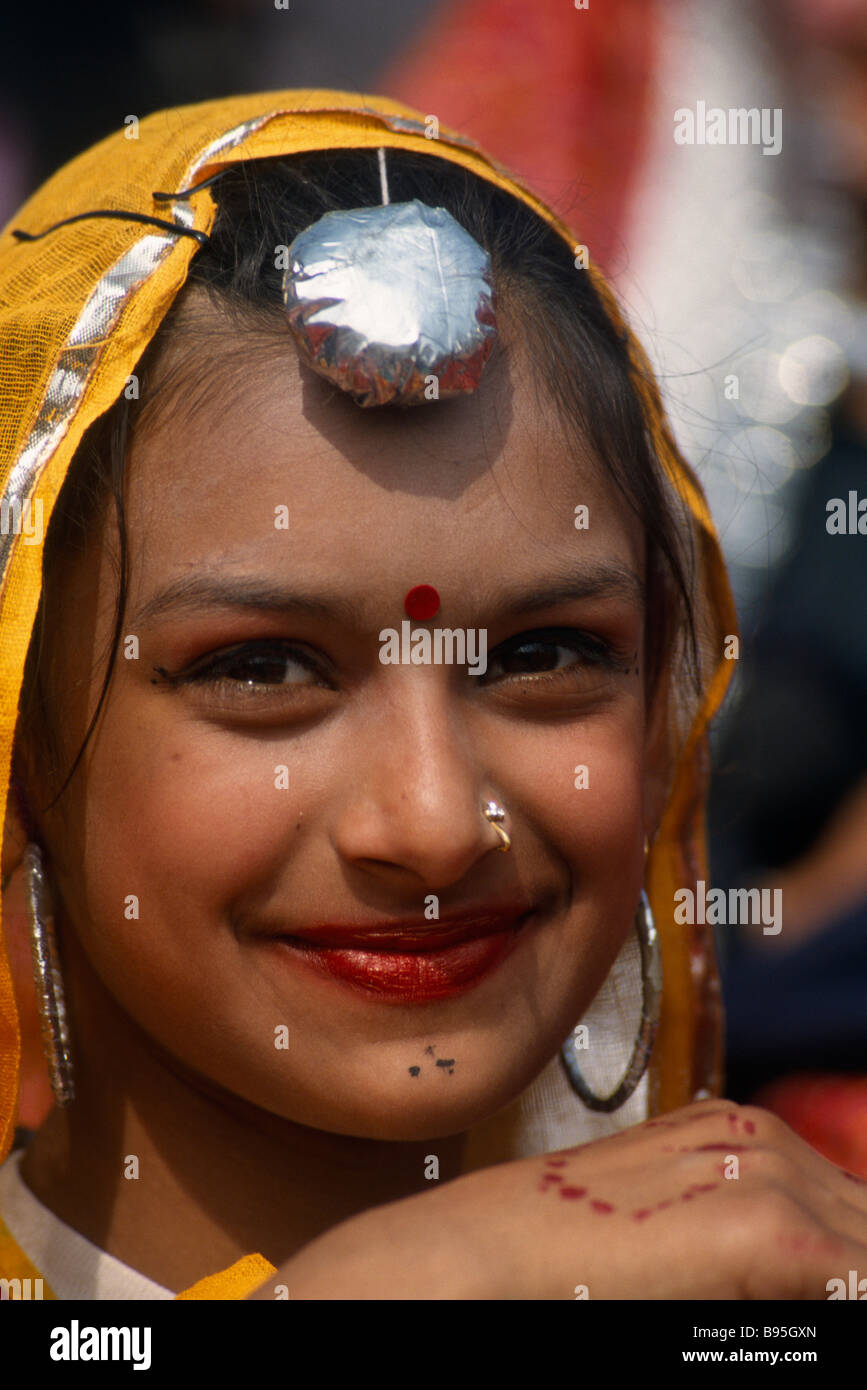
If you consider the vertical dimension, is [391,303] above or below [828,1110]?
above

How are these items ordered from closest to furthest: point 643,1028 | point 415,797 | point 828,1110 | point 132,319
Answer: point 415,797 → point 132,319 → point 643,1028 → point 828,1110

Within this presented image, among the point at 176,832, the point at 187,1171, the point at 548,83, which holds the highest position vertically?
the point at 548,83

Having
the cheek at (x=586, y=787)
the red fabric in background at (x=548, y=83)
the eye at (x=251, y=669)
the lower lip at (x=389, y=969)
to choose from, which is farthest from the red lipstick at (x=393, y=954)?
the red fabric in background at (x=548, y=83)

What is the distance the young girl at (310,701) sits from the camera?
1.17 m

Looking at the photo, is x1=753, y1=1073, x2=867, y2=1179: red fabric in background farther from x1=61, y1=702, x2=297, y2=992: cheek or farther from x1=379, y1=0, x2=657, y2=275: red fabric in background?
x1=379, y1=0, x2=657, y2=275: red fabric in background

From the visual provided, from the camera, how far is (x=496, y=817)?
3.91ft

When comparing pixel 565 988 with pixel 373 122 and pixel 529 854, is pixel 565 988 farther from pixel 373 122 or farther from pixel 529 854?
pixel 373 122

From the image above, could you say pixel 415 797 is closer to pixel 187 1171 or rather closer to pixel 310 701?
pixel 310 701

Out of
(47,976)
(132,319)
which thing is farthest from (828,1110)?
(132,319)

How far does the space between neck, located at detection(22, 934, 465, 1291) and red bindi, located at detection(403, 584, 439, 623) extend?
51 cm

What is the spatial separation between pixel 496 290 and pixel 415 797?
494 millimetres

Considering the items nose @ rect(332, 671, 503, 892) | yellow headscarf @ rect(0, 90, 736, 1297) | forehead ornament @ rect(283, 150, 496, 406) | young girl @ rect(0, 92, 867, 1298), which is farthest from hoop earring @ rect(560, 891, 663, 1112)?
forehead ornament @ rect(283, 150, 496, 406)

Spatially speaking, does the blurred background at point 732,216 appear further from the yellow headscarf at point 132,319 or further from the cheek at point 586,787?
the cheek at point 586,787

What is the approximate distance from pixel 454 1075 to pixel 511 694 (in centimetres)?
33
